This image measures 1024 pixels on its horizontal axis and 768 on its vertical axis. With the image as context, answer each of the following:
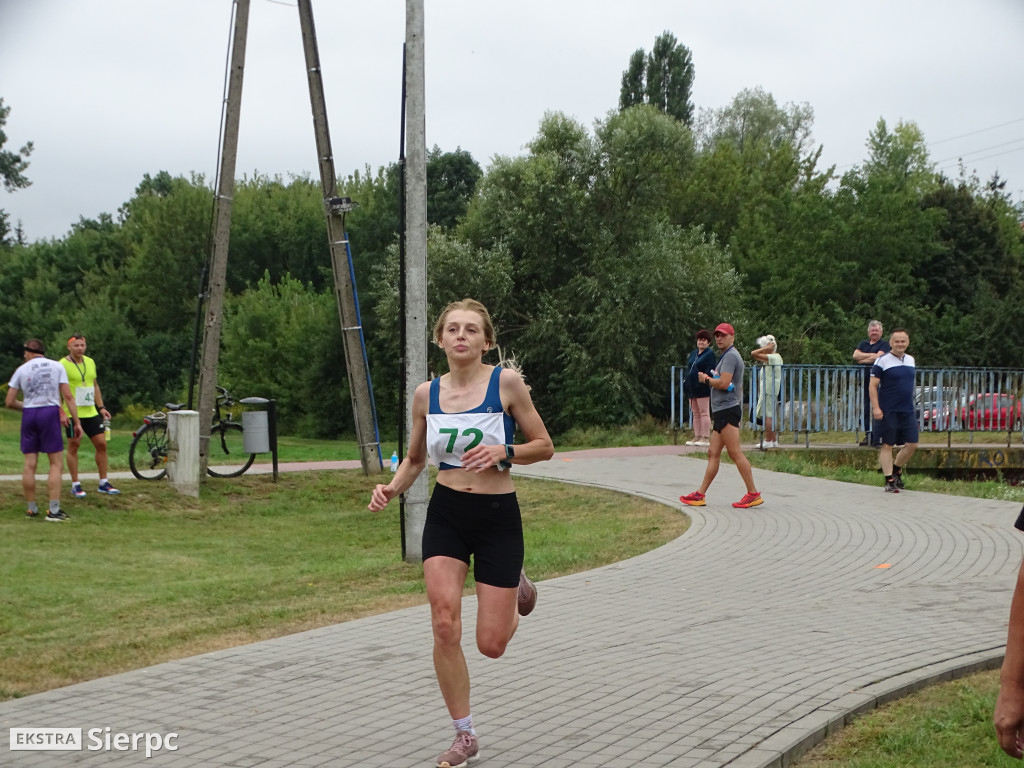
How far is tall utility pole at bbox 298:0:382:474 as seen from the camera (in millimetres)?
16641

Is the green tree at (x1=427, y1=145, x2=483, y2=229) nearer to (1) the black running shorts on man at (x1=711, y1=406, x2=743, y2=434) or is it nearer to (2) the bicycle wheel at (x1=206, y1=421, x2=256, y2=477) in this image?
(2) the bicycle wheel at (x1=206, y1=421, x2=256, y2=477)

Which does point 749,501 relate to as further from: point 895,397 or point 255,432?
point 255,432

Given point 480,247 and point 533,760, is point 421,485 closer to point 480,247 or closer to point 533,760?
point 533,760

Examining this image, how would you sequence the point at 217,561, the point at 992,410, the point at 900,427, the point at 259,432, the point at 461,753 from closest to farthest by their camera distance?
the point at 461,753, the point at 217,561, the point at 900,427, the point at 259,432, the point at 992,410

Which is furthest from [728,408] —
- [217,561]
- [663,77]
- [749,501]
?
[663,77]

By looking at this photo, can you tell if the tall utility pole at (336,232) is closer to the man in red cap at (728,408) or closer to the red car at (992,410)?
the man in red cap at (728,408)

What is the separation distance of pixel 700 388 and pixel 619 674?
14.0 metres

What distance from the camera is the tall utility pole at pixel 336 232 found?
16.6 m

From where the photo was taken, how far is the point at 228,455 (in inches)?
756

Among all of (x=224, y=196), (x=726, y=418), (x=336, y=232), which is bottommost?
(x=726, y=418)

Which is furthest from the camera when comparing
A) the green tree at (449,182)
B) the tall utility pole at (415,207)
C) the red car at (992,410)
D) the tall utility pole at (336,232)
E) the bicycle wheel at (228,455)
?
the green tree at (449,182)

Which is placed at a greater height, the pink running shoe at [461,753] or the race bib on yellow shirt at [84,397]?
the race bib on yellow shirt at [84,397]

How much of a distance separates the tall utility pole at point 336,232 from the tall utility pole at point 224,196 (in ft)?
3.20

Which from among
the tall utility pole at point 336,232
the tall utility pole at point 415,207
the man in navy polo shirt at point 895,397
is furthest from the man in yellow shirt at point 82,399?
the man in navy polo shirt at point 895,397
